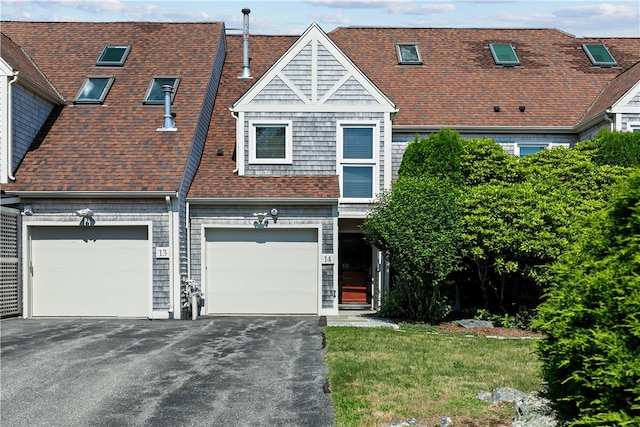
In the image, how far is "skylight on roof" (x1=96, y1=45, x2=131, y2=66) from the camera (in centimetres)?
2038

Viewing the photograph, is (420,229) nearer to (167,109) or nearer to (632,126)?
(632,126)

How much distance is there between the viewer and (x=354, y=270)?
764 inches

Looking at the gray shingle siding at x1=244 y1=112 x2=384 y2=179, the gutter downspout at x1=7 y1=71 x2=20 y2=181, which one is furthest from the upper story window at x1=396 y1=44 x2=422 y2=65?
the gutter downspout at x1=7 y1=71 x2=20 y2=181

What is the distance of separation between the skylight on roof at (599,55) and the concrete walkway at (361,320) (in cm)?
1142

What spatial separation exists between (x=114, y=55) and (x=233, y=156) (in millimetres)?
5300

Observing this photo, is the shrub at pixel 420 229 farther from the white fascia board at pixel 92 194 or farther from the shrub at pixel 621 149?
the white fascia board at pixel 92 194

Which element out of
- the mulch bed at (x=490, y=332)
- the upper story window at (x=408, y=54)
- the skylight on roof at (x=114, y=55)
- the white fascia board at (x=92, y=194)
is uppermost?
the upper story window at (x=408, y=54)

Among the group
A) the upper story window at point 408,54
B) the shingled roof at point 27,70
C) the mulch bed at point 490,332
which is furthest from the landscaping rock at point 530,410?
the upper story window at point 408,54

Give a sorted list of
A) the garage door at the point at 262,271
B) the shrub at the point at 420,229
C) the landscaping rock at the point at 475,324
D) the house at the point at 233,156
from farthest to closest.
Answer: the garage door at the point at 262,271 → the house at the point at 233,156 → the landscaping rock at the point at 475,324 → the shrub at the point at 420,229

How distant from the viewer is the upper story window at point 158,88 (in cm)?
1900

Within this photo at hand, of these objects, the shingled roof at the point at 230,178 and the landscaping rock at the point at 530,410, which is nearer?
the landscaping rock at the point at 530,410

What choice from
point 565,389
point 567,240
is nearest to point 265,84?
point 567,240

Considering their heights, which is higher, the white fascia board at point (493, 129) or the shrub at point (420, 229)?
the white fascia board at point (493, 129)

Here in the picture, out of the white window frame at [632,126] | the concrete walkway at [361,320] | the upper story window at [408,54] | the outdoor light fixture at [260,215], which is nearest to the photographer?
the concrete walkway at [361,320]
